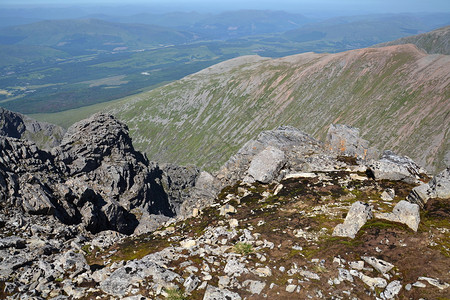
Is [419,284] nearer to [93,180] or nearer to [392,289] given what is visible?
[392,289]

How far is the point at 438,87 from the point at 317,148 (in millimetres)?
163732

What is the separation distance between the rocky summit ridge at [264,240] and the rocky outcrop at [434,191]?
0.08 meters

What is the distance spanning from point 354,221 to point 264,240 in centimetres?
628

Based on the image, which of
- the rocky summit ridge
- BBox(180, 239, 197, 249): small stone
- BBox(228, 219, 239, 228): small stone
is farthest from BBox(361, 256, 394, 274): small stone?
BBox(180, 239, 197, 249): small stone

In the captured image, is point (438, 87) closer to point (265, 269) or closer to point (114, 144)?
point (114, 144)

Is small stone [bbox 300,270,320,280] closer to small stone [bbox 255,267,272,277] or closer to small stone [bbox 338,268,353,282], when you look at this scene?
small stone [bbox 338,268,353,282]

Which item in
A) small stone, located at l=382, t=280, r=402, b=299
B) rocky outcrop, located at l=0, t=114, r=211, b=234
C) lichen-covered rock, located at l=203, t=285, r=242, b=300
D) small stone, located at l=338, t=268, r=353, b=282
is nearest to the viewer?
small stone, located at l=382, t=280, r=402, b=299

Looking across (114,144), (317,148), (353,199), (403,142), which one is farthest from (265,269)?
(403,142)

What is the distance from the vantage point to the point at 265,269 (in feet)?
54.6

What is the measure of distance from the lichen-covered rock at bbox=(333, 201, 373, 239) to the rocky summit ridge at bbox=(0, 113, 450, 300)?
0.08 metres

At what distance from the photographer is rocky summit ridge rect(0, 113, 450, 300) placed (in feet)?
51.4

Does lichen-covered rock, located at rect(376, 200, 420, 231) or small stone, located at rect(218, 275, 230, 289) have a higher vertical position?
lichen-covered rock, located at rect(376, 200, 420, 231)

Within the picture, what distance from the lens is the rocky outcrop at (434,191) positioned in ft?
72.7

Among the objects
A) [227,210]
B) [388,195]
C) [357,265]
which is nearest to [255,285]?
[357,265]
